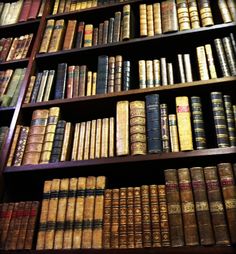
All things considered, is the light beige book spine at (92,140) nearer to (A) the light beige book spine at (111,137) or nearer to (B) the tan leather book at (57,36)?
(A) the light beige book spine at (111,137)

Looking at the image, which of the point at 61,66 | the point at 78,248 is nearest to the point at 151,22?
the point at 61,66

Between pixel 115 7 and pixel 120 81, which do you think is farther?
pixel 115 7

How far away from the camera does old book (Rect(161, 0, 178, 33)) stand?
4.64ft

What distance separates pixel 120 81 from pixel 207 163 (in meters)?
0.50

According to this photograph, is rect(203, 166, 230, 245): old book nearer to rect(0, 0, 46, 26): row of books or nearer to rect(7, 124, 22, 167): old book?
rect(7, 124, 22, 167): old book

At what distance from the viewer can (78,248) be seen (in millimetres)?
1019

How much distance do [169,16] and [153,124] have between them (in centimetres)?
57

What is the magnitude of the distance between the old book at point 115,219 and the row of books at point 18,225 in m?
0.28

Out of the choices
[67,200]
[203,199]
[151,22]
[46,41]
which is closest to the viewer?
[203,199]

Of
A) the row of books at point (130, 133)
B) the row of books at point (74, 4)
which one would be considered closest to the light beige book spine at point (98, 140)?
the row of books at point (130, 133)

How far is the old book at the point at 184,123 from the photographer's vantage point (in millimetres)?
1119

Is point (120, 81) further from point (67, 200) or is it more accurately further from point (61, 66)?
point (67, 200)

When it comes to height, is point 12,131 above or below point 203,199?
above

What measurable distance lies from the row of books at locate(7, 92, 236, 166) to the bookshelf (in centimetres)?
4
